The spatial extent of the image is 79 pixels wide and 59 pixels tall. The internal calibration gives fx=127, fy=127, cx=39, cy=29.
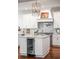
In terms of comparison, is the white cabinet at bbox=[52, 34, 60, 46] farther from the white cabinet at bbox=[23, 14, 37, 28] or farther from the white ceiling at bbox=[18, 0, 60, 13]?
the white ceiling at bbox=[18, 0, 60, 13]

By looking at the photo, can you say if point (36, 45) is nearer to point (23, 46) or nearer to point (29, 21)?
point (23, 46)

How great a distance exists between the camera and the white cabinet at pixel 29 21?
9664 millimetres

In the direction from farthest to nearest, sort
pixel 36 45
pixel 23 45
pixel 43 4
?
pixel 43 4 → pixel 23 45 → pixel 36 45

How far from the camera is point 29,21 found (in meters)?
9.86

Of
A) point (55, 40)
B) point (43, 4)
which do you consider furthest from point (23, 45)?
point (43, 4)

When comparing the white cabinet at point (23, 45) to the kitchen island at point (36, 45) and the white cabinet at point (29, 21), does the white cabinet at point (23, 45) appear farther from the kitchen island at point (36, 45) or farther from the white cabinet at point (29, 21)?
the white cabinet at point (29, 21)

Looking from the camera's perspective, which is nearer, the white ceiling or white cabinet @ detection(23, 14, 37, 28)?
the white ceiling

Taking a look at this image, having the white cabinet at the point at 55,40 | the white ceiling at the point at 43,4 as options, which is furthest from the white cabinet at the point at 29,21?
the white cabinet at the point at 55,40

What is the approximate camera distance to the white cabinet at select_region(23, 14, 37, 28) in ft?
31.7

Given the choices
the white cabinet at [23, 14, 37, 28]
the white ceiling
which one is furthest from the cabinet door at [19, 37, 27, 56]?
→ the white cabinet at [23, 14, 37, 28]
